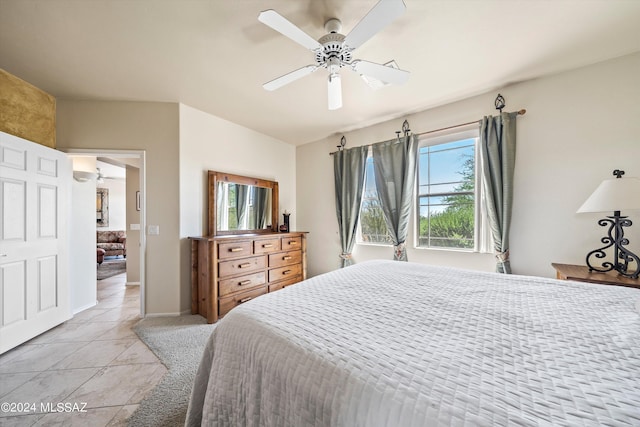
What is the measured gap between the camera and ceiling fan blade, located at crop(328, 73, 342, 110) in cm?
183

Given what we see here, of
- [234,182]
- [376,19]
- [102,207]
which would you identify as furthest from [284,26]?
[102,207]

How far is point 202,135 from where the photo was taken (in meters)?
3.07

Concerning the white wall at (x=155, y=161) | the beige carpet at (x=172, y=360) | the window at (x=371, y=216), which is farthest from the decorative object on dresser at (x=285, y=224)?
the beige carpet at (x=172, y=360)

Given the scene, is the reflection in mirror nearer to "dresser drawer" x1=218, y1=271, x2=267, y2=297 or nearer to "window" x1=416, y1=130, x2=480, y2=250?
"dresser drawer" x1=218, y1=271, x2=267, y2=297

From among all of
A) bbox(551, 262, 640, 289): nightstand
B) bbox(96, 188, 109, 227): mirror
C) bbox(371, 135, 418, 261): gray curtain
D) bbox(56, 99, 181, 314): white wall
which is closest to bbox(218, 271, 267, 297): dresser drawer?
bbox(56, 99, 181, 314): white wall

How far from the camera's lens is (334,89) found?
75.7 inches

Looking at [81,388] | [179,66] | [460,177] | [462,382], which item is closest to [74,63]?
[179,66]

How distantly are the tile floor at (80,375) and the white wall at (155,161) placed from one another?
48 cm

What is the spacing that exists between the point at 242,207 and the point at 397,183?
7.19 ft

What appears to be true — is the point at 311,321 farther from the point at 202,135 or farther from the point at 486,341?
the point at 202,135

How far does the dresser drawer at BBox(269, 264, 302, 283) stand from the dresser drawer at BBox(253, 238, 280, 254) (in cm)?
30

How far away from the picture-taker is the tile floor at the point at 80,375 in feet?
4.73

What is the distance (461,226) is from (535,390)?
2.55 meters

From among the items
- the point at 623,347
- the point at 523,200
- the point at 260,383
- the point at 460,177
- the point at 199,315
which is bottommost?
the point at 199,315
